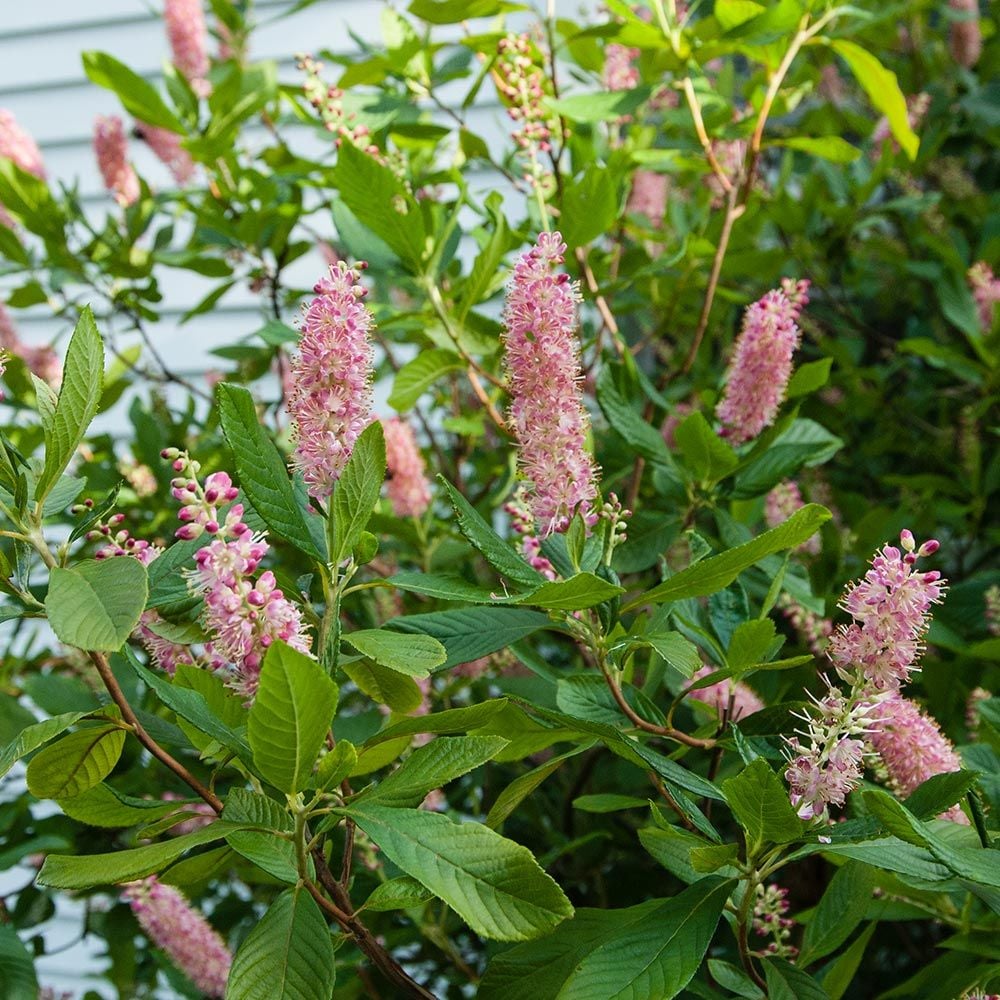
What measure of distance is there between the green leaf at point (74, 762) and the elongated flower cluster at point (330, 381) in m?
0.17

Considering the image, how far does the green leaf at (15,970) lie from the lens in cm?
79

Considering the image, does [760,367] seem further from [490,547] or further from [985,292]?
[985,292]

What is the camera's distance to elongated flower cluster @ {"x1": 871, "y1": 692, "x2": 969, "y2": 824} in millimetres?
709

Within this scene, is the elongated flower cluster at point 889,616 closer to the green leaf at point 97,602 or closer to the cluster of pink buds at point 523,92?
the green leaf at point 97,602

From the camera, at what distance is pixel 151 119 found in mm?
1414

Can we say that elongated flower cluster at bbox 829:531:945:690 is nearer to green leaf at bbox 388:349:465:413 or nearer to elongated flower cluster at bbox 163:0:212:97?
green leaf at bbox 388:349:465:413

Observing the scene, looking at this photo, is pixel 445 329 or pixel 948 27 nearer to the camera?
pixel 445 329

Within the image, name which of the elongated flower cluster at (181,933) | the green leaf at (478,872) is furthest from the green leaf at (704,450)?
the elongated flower cluster at (181,933)

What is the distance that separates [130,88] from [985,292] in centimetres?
111

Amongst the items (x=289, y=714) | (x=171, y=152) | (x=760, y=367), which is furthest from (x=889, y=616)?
(x=171, y=152)

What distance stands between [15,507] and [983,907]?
704 mm

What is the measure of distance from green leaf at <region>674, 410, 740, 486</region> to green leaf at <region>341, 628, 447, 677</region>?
370 millimetres

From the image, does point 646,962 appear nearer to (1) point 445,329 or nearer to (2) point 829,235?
(1) point 445,329

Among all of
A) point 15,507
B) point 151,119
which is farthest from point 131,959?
point 151,119
